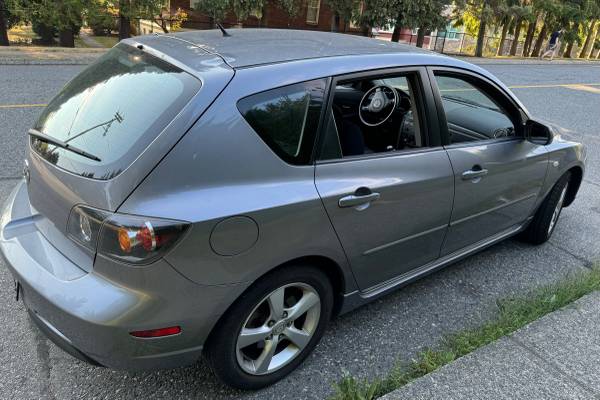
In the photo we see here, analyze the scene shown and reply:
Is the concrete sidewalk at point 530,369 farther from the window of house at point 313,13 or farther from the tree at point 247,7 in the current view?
the window of house at point 313,13

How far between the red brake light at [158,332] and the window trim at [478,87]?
6.24 feet

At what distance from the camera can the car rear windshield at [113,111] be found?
6.76ft

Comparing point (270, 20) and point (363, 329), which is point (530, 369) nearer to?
point (363, 329)

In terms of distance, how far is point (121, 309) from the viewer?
195 cm

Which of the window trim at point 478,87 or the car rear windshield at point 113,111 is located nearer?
the car rear windshield at point 113,111

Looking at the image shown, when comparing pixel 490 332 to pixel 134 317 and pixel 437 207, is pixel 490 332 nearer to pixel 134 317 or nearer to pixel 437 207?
pixel 437 207

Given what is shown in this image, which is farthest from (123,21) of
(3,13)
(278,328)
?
(278,328)

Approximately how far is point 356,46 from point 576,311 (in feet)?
7.02

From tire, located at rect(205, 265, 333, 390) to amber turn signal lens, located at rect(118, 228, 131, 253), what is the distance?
0.53 m

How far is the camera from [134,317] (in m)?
1.95

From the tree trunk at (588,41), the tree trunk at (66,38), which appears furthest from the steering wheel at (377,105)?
the tree trunk at (588,41)

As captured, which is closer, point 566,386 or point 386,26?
point 566,386

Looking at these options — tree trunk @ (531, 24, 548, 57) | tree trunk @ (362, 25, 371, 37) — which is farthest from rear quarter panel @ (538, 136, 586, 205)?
tree trunk @ (531, 24, 548, 57)

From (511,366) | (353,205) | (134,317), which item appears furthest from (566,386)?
(134,317)
